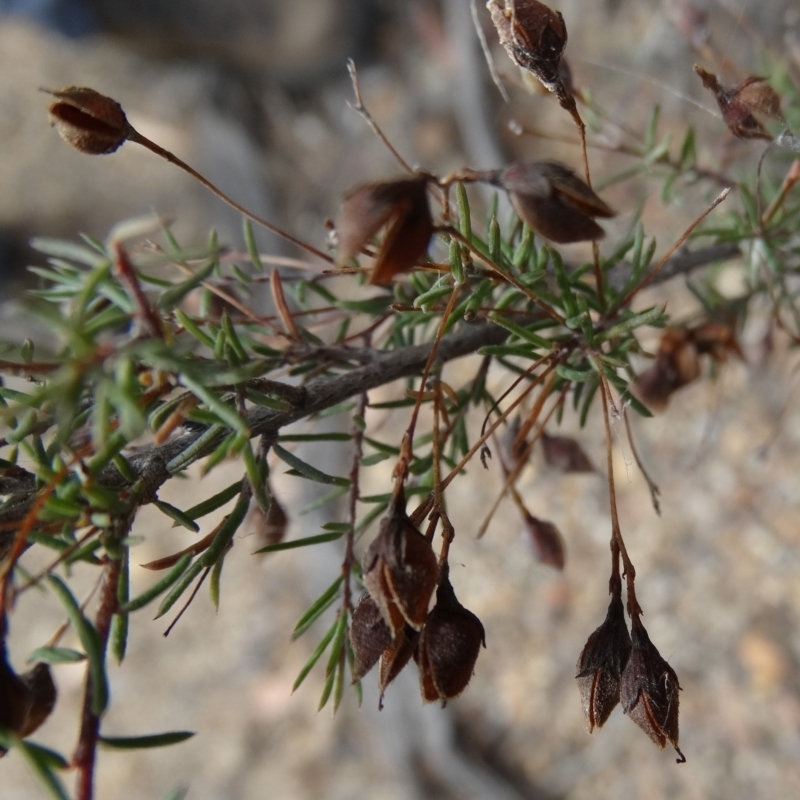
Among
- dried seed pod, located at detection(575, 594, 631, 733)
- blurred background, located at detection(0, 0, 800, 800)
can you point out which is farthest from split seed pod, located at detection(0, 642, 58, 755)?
blurred background, located at detection(0, 0, 800, 800)

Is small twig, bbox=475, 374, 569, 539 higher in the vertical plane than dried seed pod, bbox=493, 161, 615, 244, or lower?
lower

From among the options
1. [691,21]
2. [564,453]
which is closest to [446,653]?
[564,453]

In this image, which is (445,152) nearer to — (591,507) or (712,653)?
(591,507)

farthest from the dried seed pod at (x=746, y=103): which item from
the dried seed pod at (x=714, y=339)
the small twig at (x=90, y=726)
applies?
the small twig at (x=90, y=726)

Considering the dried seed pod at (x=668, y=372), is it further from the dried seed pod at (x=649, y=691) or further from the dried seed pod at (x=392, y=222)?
the dried seed pod at (x=392, y=222)

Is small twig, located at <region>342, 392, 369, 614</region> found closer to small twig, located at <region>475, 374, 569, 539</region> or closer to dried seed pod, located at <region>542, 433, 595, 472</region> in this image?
small twig, located at <region>475, 374, 569, 539</region>

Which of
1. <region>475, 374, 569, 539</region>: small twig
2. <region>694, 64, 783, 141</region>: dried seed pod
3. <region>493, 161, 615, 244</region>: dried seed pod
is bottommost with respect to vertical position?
<region>475, 374, 569, 539</region>: small twig

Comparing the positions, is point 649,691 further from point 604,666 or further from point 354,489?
point 354,489

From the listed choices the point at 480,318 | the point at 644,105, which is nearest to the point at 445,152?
the point at 644,105
